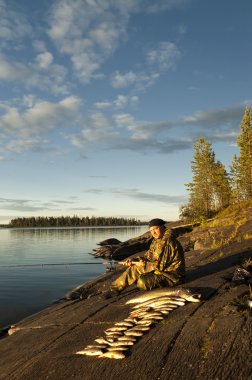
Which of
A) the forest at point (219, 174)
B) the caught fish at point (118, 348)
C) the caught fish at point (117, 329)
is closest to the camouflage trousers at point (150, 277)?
the caught fish at point (117, 329)

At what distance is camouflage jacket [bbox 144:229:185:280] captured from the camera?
10.0 m

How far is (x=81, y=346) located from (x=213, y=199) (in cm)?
5524

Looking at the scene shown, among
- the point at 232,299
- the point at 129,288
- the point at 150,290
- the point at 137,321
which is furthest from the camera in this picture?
the point at 129,288

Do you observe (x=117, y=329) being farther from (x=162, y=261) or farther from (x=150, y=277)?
(x=162, y=261)

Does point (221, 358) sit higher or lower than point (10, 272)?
higher

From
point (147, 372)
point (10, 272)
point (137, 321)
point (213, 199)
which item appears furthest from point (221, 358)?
point (213, 199)

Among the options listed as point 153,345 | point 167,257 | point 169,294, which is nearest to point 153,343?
point 153,345

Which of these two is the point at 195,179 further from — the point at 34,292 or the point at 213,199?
the point at 34,292

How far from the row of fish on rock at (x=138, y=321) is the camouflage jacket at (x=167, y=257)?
3.11ft

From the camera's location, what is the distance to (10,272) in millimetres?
26484

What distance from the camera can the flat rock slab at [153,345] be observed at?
5465 millimetres

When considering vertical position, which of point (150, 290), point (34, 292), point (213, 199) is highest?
point (213, 199)

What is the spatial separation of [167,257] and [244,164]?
52.5 metres

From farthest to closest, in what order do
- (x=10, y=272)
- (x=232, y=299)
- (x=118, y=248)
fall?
(x=118, y=248), (x=10, y=272), (x=232, y=299)
